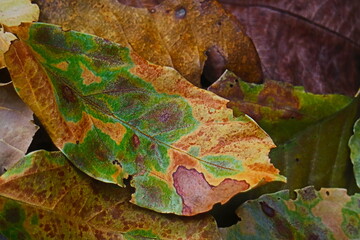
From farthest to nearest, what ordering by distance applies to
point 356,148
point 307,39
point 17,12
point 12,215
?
1. point 307,39
2. point 356,148
3. point 17,12
4. point 12,215

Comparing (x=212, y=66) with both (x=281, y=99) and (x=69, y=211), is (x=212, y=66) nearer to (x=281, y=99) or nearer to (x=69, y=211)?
(x=281, y=99)

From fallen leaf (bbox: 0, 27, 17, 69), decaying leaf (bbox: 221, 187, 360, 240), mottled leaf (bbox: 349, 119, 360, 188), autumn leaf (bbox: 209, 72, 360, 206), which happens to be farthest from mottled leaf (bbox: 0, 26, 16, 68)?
mottled leaf (bbox: 349, 119, 360, 188)

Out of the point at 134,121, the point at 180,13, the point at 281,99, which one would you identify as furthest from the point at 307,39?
the point at 134,121

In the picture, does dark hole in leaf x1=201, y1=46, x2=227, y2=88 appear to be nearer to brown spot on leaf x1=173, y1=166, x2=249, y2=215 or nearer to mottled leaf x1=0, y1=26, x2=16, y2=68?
brown spot on leaf x1=173, y1=166, x2=249, y2=215

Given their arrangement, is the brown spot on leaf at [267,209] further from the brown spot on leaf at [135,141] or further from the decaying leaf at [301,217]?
the brown spot on leaf at [135,141]

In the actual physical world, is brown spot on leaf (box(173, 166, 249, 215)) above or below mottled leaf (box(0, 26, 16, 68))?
below

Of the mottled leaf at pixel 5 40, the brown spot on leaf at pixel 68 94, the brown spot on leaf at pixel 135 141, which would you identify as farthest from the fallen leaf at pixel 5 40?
the brown spot on leaf at pixel 135 141
